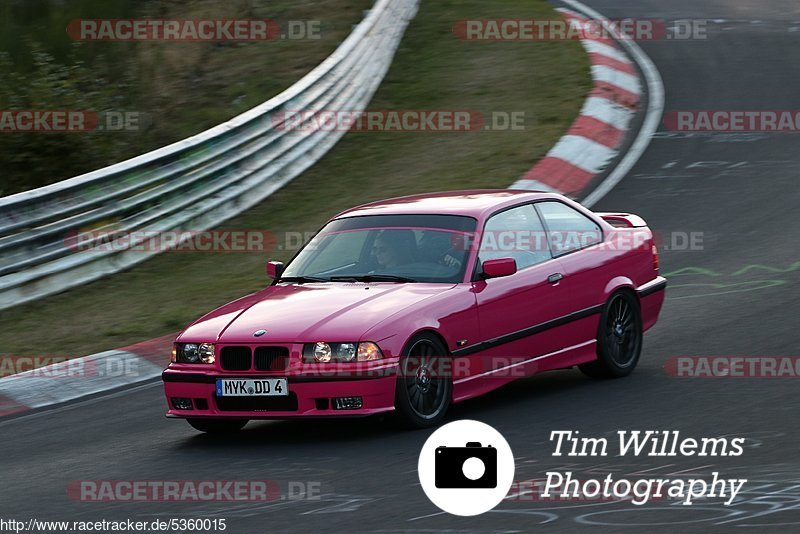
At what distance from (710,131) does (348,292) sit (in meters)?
10.0

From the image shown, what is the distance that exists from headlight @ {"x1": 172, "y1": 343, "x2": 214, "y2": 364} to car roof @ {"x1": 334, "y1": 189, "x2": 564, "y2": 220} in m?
1.64

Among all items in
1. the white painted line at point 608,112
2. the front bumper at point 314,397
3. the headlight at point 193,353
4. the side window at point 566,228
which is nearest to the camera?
the front bumper at point 314,397

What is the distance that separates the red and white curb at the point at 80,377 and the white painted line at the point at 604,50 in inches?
433

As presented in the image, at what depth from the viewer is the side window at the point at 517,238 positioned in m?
8.54

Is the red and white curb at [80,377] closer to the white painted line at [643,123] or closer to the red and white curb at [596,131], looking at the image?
the red and white curb at [596,131]

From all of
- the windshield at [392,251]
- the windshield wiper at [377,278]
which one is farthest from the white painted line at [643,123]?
the windshield wiper at [377,278]

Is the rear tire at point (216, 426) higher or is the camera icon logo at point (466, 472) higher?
the camera icon logo at point (466, 472)

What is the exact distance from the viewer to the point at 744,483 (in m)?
6.13

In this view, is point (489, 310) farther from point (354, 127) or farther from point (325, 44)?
point (325, 44)

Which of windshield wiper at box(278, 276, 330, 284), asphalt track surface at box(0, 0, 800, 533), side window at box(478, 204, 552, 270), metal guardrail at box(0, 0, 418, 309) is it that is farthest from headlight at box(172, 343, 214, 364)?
metal guardrail at box(0, 0, 418, 309)

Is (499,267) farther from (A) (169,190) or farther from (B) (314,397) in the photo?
(A) (169,190)

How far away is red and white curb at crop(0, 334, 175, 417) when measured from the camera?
31.5ft

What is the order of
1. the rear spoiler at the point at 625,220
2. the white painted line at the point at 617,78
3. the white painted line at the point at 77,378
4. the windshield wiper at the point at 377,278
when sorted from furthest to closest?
the white painted line at the point at 617,78 → the rear spoiler at the point at 625,220 → the white painted line at the point at 77,378 → the windshield wiper at the point at 377,278

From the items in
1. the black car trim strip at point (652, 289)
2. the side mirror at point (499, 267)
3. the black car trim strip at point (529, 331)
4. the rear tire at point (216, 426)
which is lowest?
the rear tire at point (216, 426)
